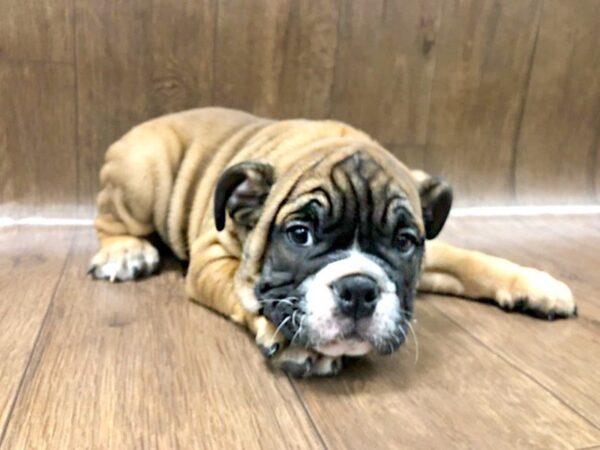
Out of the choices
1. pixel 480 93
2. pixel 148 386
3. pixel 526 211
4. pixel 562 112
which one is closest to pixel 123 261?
pixel 148 386

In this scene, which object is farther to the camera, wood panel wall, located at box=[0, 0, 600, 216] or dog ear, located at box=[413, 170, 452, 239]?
wood panel wall, located at box=[0, 0, 600, 216]

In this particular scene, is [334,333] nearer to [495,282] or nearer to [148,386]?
[148,386]

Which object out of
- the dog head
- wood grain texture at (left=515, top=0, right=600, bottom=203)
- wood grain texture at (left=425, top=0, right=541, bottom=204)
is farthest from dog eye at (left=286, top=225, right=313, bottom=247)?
wood grain texture at (left=515, top=0, right=600, bottom=203)

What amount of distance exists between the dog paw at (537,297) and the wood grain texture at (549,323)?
0.04 metres

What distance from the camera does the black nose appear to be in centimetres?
150

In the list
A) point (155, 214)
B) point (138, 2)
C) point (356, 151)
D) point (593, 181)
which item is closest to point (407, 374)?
point (356, 151)

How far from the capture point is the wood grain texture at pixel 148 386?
133 centimetres

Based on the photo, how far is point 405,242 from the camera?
175cm

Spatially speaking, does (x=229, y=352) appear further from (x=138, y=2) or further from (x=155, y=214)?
(x=138, y=2)

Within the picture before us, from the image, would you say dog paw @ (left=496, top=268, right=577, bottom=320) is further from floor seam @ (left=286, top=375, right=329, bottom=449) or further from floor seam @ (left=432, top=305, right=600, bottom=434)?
floor seam @ (left=286, top=375, right=329, bottom=449)

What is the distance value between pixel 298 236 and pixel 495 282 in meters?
0.87

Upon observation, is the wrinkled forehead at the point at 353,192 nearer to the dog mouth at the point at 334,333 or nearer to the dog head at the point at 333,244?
the dog head at the point at 333,244

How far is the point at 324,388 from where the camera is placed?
1588 mm

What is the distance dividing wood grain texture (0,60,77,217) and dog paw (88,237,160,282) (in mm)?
668
